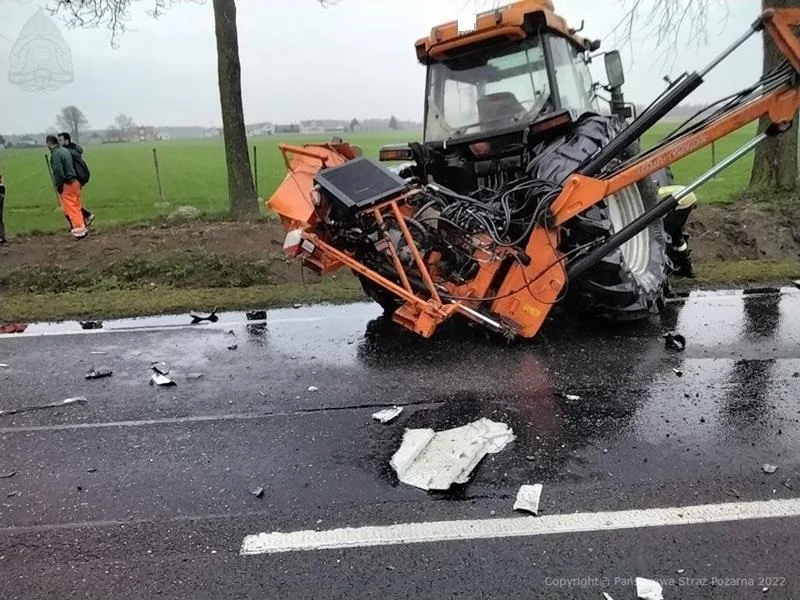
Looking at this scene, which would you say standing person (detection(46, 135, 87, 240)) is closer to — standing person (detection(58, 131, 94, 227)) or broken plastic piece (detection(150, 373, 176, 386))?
standing person (detection(58, 131, 94, 227))

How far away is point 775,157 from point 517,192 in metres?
6.69

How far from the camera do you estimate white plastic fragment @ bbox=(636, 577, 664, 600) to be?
94.0 inches

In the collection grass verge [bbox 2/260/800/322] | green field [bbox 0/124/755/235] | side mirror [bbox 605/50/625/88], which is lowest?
grass verge [bbox 2/260/800/322]

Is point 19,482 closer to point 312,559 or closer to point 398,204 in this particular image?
point 312,559

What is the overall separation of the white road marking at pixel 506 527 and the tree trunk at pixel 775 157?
8.28m

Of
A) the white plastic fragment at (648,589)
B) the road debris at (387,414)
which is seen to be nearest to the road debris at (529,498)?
the white plastic fragment at (648,589)

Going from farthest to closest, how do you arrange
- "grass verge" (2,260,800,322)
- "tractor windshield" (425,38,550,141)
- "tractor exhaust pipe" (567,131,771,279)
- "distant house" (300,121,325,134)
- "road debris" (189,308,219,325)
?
"distant house" (300,121,325,134)
"grass verge" (2,260,800,322)
"road debris" (189,308,219,325)
"tractor windshield" (425,38,550,141)
"tractor exhaust pipe" (567,131,771,279)

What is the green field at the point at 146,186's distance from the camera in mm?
14906

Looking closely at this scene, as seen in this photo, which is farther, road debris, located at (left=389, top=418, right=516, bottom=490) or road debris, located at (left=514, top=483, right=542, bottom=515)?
road debris, located at (left=389, top=418, right=516, bottom=490)

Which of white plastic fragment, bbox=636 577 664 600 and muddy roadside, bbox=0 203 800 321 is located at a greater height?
muddy roadside, bbox=0 203 800 321

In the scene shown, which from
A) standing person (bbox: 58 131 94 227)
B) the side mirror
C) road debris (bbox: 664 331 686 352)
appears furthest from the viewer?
standing person (bbox: 58 131 94 227)

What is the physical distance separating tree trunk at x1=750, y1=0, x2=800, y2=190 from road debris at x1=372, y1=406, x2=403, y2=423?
8.18 meters

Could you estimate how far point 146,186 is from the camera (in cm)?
Result: 2569

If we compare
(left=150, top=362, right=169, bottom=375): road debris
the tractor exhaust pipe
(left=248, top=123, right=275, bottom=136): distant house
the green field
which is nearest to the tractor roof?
the tractor exhaust pipe
